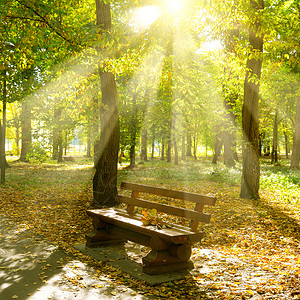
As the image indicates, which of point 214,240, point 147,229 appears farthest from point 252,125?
point 147,229

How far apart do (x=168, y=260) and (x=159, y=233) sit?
0.50 meters

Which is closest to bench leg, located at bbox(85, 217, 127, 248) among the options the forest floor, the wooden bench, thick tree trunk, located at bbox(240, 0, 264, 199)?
the wooden bench

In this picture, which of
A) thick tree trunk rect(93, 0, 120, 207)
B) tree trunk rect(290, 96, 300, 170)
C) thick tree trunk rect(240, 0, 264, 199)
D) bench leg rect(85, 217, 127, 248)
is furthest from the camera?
tree trunk rect(290, 96, 300, 170)

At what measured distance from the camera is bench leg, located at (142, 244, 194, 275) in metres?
4.98

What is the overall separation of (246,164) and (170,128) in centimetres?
1938

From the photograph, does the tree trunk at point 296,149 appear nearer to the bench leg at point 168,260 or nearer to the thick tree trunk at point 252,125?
the thick tree trunk at point 252,125

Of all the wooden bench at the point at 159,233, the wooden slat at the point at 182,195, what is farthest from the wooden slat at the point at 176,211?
the wooden slat at the point at 182,195

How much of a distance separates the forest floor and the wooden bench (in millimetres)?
329

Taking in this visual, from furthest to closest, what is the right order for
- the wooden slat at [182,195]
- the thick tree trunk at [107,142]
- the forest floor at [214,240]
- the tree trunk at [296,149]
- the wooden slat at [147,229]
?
the tree trunk at [296,149] < the thick tree trunk at [107,142] < the wooden slat at [182,195] < the wooden slat at [147,229] < the forest floor at [214,240]

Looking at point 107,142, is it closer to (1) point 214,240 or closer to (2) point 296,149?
(1) point 214,240

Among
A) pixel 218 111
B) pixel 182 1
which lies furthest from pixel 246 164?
pixel 218 111

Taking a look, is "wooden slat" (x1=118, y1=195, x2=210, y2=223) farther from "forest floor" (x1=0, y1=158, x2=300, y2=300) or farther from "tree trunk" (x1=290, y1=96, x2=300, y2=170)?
"tree trunk" (x1=290, y1=96, x2=300, y2=170)

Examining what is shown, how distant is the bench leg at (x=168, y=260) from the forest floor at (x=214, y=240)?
0.25 meters

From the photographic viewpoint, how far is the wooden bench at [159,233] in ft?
16.4
